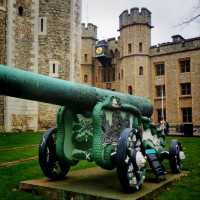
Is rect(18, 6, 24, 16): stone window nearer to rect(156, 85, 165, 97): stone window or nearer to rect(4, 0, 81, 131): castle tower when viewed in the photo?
rect(4, 0, 81, 131): castle tower

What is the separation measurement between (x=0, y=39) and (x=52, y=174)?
17.5 m

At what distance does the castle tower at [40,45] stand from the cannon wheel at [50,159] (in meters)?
16.6

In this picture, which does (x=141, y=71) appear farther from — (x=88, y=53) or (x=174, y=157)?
(x=174, y=157)

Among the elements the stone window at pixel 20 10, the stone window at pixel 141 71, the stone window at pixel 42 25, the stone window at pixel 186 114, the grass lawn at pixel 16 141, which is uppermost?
the stone window at pixel 20 10

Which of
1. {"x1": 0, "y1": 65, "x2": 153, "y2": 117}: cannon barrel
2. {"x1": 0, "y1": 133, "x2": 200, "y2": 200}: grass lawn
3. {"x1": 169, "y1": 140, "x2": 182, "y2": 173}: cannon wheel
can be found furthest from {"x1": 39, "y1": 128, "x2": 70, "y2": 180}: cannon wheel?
{"x1": 169, "y1": 140, "x2": 182, "y2": 173}: cannon wheel

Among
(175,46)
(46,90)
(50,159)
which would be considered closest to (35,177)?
(50,159)

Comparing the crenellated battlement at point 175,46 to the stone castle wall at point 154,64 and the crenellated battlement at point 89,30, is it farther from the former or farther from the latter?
the crenellated battlement at point 89,30

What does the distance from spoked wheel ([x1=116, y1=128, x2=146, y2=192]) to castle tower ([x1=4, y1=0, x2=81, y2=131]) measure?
17645mm

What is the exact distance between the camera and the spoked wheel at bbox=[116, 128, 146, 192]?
5.04 meters

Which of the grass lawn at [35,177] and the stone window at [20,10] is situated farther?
the stone window at [20,10]

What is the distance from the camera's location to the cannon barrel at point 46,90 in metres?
4.20

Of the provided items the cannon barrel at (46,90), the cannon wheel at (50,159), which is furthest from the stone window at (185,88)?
the cannon wheel at (50,159)

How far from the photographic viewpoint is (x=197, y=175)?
7184 millimetres

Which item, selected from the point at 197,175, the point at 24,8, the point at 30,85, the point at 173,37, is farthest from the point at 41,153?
the point at 173,37
